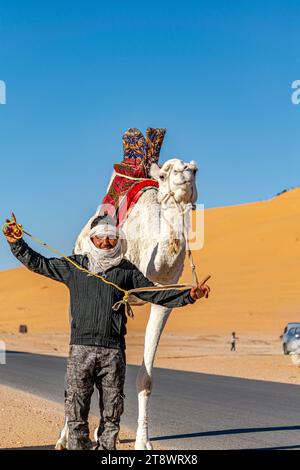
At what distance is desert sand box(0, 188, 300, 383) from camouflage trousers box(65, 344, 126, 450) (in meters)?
17.1

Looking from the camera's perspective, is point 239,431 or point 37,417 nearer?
point 239,431

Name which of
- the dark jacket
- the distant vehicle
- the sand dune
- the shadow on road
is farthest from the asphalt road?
the sand dune

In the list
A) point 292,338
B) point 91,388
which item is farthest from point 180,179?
point 292,338

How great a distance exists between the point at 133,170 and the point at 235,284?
67298 millimetres

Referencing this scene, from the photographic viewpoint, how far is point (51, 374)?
2430 centimetres

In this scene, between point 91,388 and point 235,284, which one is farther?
point 235,284

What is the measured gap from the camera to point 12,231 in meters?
7.91

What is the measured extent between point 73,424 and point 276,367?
880 inches

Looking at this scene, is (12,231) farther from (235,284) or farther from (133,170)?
(235,284)

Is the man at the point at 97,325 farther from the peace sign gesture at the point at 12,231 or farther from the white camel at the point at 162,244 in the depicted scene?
the white camel at the point at 162,244
